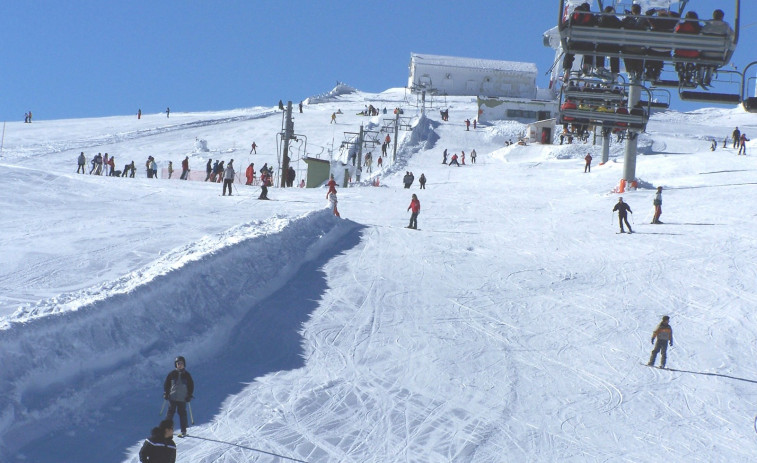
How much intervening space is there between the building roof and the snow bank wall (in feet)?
240

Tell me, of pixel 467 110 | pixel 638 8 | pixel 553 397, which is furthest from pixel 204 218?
pixel 467 110

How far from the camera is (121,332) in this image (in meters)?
11.2

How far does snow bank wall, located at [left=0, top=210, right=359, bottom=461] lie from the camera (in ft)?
29.8

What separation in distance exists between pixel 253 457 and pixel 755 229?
18.2 m

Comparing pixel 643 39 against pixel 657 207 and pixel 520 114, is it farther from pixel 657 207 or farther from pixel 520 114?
pixel 520 114

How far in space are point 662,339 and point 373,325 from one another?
4600mm

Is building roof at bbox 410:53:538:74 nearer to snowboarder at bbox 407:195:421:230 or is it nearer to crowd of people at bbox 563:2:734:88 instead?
snowboarder at bbox 407:195:421:230

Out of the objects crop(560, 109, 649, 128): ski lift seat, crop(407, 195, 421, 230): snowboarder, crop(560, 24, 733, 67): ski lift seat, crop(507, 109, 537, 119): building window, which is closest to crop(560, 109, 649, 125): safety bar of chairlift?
crop(560, 109, 649, 128): ski lift seat

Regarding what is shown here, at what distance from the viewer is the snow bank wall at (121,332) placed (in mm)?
9094

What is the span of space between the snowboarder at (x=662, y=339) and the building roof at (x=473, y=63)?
247ft

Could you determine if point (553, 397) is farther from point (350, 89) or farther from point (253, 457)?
point (350, 89)

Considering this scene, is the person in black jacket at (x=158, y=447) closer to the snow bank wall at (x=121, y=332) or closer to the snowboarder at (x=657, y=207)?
the snow bank wall at (x=121, y=332)

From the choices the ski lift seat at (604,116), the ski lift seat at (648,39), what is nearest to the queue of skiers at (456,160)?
the ski lift seat at (604,116)

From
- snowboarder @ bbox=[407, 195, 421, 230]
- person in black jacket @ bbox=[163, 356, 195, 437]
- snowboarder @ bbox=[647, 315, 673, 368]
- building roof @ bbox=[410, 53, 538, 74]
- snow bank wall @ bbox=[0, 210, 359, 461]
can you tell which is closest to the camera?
snow bank wall @ bbox=[0, 210, 359, 461]
